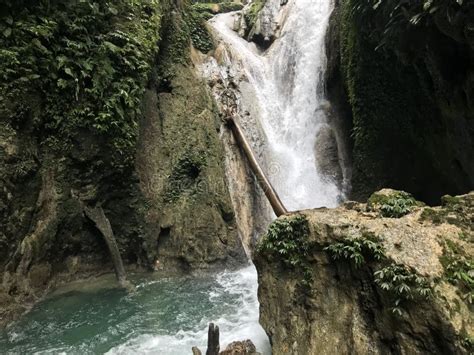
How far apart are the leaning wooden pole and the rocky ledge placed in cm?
551

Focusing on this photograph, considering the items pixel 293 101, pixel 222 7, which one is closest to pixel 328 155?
pixel 293 101

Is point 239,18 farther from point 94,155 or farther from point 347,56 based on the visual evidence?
point 94,155

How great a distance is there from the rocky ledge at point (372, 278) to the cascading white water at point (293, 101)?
8.05 metres

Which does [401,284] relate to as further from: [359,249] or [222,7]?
[222,7]

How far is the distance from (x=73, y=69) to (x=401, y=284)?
29.1 ft

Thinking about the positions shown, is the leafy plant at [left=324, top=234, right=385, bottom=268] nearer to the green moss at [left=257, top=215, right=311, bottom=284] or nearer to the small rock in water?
Answer: the green moss at [left=257, top=215, right=311, bottom=284]

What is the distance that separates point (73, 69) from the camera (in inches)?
368

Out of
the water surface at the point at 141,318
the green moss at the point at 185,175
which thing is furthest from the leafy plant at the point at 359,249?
the green moss at the point at 185,175

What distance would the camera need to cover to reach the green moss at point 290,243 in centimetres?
561

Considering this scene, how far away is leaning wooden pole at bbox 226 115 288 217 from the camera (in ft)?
39.2

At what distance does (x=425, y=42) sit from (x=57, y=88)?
28.6 ft

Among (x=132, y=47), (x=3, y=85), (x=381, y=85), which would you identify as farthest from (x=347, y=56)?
(x=3, y=85)

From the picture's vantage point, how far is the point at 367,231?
4.94 metres

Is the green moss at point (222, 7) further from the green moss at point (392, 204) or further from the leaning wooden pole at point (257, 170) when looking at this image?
the green moss at point (392, 204)
